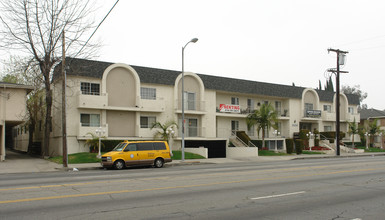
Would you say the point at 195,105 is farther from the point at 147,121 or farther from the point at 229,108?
the point at 147,121

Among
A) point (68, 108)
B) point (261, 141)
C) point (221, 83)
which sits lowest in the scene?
point (261, 141)

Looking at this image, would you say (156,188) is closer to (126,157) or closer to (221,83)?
(126,157)

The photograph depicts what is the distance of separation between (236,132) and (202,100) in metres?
5.92

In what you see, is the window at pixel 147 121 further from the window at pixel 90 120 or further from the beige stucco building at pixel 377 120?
the beige stucco building at pixel 377 120

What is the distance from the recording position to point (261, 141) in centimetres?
3953

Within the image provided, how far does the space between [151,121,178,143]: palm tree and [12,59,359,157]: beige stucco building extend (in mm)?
818

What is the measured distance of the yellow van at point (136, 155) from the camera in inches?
830

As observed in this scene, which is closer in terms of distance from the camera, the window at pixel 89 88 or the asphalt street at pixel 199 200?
the asphalt street at pixel 199 200

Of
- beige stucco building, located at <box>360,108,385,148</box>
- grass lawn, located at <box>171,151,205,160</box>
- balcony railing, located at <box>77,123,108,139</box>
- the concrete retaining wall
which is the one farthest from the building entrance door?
balcony railing, located at <box>77,123,108,139</box>

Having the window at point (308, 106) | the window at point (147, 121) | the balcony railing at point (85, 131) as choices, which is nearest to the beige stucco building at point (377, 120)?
the window at point (308, 106)

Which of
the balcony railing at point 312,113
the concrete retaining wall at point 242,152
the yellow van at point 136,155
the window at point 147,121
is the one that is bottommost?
the concrete retaining wall at point 242,152

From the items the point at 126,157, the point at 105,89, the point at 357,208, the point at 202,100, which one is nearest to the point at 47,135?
the point at 105,89

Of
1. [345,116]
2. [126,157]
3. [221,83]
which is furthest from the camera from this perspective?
[345,116]

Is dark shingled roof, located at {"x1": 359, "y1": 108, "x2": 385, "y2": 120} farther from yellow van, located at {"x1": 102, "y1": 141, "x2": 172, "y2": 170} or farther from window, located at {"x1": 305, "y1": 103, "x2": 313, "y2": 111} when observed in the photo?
yellow van, located at {"x1": 102, "y1": 141, "x2": 172, "y2": 170}
